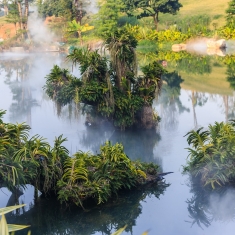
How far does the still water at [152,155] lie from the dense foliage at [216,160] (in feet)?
0.70

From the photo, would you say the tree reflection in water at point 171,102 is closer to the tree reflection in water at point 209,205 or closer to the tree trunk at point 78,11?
the tree reflection in water at point 209,205

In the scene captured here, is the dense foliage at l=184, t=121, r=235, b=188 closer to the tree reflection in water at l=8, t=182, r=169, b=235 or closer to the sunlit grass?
the tree reflection in water at l=8, t=182, r=169, b=235

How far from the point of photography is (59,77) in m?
10.3

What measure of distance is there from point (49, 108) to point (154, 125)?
Answer: 448cm

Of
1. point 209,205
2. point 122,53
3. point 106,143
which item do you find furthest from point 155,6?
point 209,205

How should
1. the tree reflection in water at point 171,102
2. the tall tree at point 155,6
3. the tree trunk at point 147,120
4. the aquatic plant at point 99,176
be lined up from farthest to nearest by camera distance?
the tall tree at point 155,6, the tree reflection in water at point 171,102, the tree trunk at point 147,120, the aquatic plant at point 99,176

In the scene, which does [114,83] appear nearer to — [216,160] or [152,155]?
[152,155]

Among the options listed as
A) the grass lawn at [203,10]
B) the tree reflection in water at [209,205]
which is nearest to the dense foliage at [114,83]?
the tree reflection in water at [209,205]

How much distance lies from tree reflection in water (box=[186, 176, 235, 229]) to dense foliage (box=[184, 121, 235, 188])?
0.40 ft

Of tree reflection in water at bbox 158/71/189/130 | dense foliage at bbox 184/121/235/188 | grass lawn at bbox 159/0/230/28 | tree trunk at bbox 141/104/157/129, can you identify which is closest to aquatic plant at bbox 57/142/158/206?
dense foliage at bbox 184/121/235/188

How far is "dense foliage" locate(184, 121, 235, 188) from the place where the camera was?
6.91m

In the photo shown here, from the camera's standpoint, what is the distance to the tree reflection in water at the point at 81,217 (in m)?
5.94

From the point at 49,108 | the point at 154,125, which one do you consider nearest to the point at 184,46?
the point at 49,108

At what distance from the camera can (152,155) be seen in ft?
29.6
